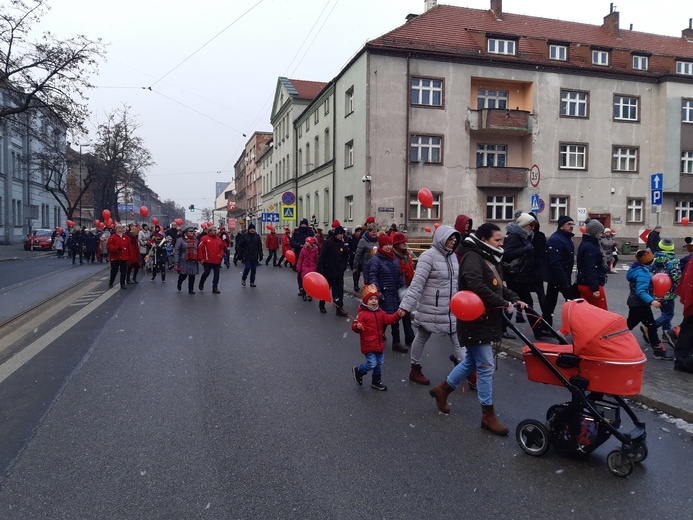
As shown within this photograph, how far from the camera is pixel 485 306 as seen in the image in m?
4.69

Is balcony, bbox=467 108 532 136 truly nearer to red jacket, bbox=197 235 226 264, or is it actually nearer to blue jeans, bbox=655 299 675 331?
red jacket, bbox=197 235 226 264

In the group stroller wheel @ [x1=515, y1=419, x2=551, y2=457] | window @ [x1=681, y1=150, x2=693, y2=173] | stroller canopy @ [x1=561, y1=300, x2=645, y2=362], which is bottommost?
stroller wheel @ [x1=515, y1=419, x2=551, y2=457]

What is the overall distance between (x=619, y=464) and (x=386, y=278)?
3.95 meters

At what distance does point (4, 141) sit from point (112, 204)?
391 inches

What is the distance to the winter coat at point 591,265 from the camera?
7.28m

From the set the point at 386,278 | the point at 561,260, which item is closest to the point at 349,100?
the point at 561,260

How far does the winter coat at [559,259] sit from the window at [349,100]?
23.8 meters

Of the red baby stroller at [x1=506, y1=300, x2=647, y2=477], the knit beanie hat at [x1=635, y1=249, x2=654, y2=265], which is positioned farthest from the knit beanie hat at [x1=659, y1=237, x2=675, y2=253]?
the red baby stroller at [x1=506, y1=300, x2=647, y2=477]

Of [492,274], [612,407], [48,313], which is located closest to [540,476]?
[612,407]

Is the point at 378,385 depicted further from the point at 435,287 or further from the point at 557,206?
the point at 557,206

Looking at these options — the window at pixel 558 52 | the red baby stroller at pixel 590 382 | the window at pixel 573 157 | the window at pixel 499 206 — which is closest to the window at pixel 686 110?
the window at pixel 573 157

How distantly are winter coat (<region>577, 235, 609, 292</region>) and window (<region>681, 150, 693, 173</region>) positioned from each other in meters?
30.3

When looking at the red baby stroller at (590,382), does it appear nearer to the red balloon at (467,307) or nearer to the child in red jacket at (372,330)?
the red balloon at (467,307)

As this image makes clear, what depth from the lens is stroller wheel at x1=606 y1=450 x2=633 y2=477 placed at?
3.81m
